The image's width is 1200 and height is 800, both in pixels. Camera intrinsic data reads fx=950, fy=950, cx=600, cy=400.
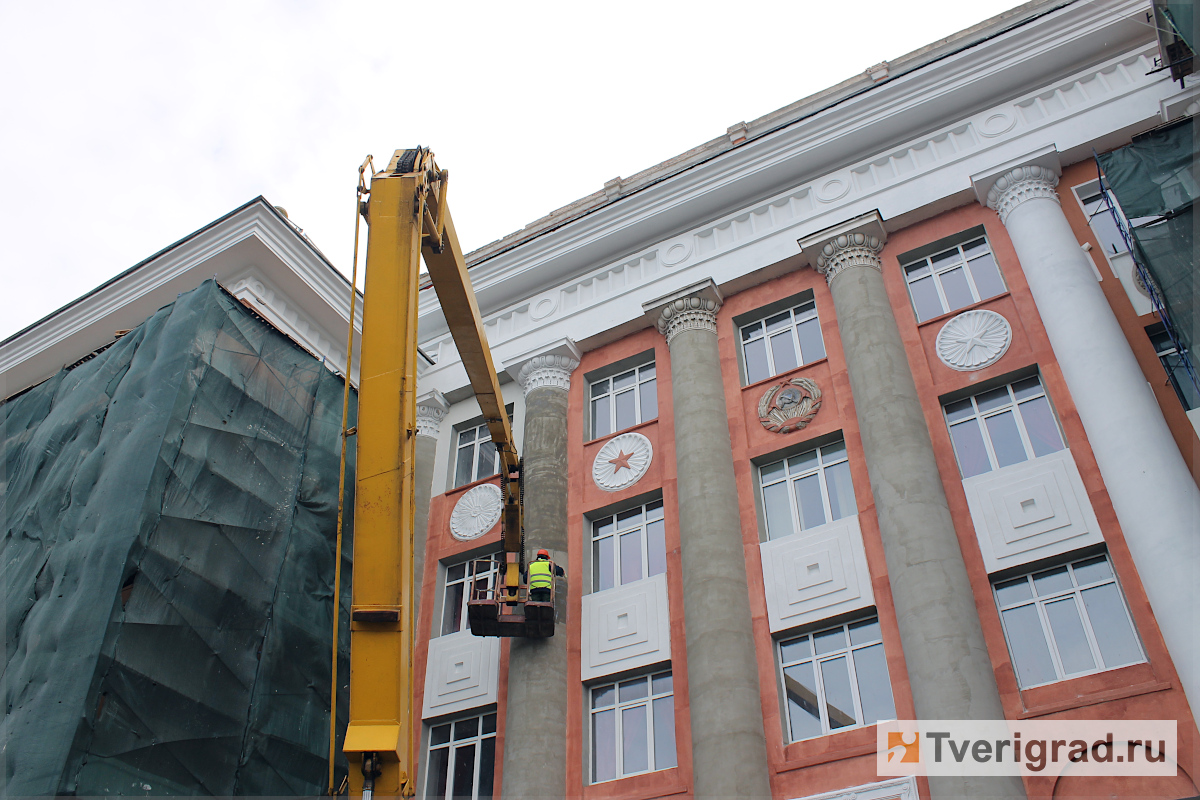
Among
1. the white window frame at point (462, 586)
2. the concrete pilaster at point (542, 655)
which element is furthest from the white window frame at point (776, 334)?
the white window frame at point (462, 586)

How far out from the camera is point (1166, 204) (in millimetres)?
14250

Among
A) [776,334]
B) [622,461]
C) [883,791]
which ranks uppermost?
[776,334]

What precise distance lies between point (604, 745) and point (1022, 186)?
41.1 feet

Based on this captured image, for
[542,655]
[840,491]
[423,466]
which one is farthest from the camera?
[423,466]

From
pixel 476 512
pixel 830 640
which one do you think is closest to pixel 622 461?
pixel 476 512

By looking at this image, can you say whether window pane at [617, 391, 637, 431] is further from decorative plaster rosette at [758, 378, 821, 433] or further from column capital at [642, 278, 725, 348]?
decorative plaster rosette at [758, 378, 821, 433]

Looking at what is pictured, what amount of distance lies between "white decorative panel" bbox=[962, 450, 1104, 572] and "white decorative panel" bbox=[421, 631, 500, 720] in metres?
9.02

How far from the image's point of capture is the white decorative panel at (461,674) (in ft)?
58.0

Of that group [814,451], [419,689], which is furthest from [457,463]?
[814,451]

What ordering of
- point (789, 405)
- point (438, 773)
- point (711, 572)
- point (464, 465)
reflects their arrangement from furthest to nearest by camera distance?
point (464, 465) < point (789, 405) < point (438, 773) < point (711, 572)

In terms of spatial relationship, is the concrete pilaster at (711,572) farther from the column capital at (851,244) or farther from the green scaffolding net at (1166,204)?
the green scaffolding net at (1166,204)

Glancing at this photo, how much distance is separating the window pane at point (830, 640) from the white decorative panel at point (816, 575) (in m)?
0.33

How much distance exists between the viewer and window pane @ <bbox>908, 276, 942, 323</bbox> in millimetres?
17859

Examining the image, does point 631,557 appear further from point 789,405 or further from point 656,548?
point 789,405
